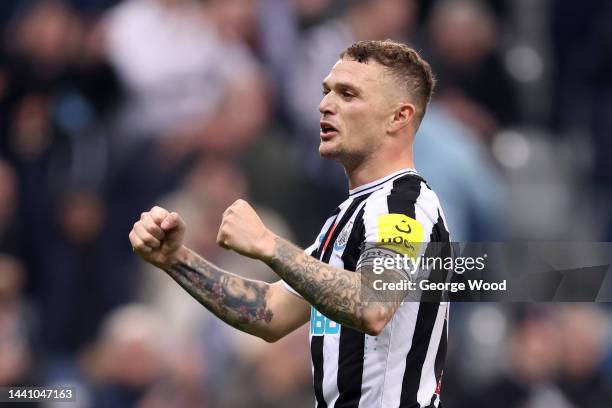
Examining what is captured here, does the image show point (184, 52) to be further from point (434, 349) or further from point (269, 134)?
point (434, 349)

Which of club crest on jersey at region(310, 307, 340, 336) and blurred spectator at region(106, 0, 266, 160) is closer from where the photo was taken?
club crest on jersey at region(310, 307, 340, 336)

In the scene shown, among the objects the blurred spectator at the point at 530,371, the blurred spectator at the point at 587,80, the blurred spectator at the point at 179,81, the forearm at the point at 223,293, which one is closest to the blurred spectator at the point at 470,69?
the blurred spectator at the point at 587,80

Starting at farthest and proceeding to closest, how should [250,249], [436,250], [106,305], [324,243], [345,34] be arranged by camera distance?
[345,34] < [106,305] < [324,243] < [436,250] < [250,249]

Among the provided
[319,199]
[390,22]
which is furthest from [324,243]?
[390,22]

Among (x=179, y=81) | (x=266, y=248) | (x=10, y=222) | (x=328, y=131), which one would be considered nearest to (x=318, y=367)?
(x=266, y=248)

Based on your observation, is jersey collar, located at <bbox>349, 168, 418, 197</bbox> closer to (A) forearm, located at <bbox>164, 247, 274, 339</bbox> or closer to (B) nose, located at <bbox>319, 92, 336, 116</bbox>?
(B) nose, located at <bbox>319, 92, 336, 116</bbox>

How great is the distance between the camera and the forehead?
4395 millimetres

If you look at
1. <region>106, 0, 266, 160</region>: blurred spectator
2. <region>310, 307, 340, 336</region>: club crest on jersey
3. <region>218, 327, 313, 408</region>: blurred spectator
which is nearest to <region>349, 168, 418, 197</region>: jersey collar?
<region>310, 307, 340, 336</region>: club crest on jersey

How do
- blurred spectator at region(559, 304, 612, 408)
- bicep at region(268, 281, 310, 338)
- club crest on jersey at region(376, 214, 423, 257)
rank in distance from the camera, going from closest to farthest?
club crest on jersey at region(376, 214, 423, 257) < bicep at region(268, 281, 310, 338) < blurred spectator at region(559, 304, 612, 408)

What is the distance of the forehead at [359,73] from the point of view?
4.39 meters

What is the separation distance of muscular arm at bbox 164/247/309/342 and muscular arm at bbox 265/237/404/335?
0.62 m

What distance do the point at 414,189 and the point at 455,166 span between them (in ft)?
14.9

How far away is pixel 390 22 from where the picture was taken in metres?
8.85

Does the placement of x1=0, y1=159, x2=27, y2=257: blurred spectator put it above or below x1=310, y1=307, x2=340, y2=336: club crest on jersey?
below
